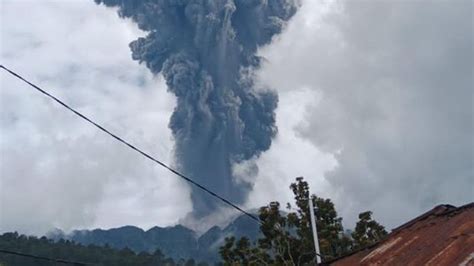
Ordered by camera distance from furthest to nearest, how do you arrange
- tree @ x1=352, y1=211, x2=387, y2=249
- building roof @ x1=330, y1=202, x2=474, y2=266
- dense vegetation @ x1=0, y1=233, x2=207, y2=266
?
1. dense vegetation @ x1=0, y1=233, x2=207, y2=266
2. tree @ x1=352, y1=211, x2=387, y2=249
3. building roof @ x1=330, y1=202, x2=474, y2=266

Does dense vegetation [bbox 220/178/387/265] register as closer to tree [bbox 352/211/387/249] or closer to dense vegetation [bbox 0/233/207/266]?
tree [bbox 352/211/387/249]

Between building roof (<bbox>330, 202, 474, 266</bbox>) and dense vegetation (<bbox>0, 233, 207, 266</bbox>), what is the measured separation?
67.5 m

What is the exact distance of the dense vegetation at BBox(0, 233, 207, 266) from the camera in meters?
74.4

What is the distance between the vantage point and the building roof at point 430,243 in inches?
251

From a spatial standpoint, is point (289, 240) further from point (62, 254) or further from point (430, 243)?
point (62, 254)

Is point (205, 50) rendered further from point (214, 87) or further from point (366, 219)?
point (366, 219)

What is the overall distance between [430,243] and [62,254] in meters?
74.7

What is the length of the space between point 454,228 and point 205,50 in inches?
3151

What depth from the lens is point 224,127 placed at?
9106 cm

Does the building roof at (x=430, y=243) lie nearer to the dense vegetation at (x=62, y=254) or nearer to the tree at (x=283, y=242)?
the tree at (x=283, y=242)

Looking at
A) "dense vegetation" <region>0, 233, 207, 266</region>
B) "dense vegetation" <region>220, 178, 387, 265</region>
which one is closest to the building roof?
"dense vegetation" <region>220, 178, 387, 265</region>

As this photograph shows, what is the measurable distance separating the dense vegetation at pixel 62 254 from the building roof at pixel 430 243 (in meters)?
67.5

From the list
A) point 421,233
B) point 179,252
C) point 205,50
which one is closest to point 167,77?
point 205,50

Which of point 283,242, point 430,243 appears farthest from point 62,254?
point 430,243
